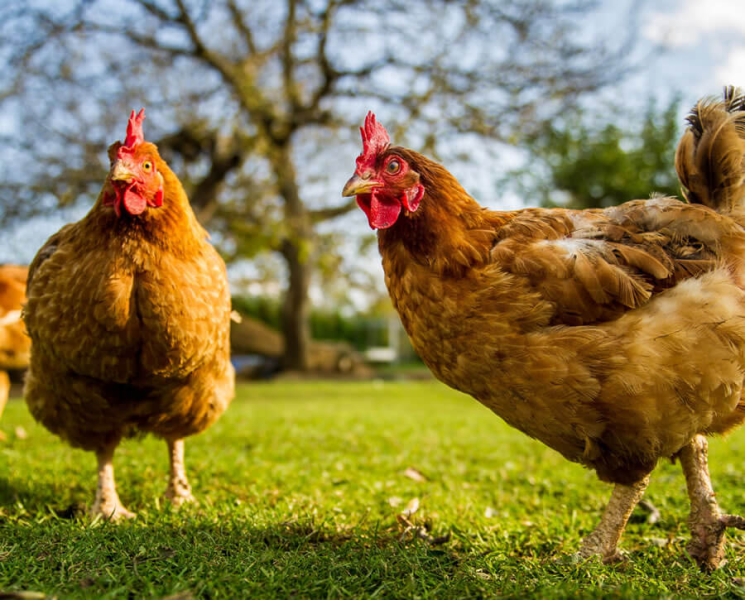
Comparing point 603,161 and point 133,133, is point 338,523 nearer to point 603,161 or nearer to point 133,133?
point 133,133

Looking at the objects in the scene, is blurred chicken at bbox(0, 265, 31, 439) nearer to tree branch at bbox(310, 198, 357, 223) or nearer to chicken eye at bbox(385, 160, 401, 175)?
chicken eye at bbox(385, 160, 401, 175)

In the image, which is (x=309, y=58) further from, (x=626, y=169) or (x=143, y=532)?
(x=143, y=532)

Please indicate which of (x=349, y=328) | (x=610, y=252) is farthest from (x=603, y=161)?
(x=349, y=328)

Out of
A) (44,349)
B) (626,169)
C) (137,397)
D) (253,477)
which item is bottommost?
(253,477)

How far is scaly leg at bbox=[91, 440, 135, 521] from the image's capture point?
286 cm

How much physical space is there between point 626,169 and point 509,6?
14.5ft

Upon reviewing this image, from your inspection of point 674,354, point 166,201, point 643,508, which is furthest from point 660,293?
point 166,201

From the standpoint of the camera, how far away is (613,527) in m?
2.30

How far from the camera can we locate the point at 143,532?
2348mm

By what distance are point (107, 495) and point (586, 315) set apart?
2.61 meters

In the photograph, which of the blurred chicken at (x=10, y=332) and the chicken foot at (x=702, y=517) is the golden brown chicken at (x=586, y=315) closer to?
the chicken foot at (x=702, y=517)

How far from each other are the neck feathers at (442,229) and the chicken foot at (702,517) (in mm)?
1277

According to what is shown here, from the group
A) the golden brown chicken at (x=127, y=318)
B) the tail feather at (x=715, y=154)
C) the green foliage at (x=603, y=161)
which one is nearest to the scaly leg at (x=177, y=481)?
the golden brown chicken at (x=127, y=318)

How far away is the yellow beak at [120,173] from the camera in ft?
8.32
